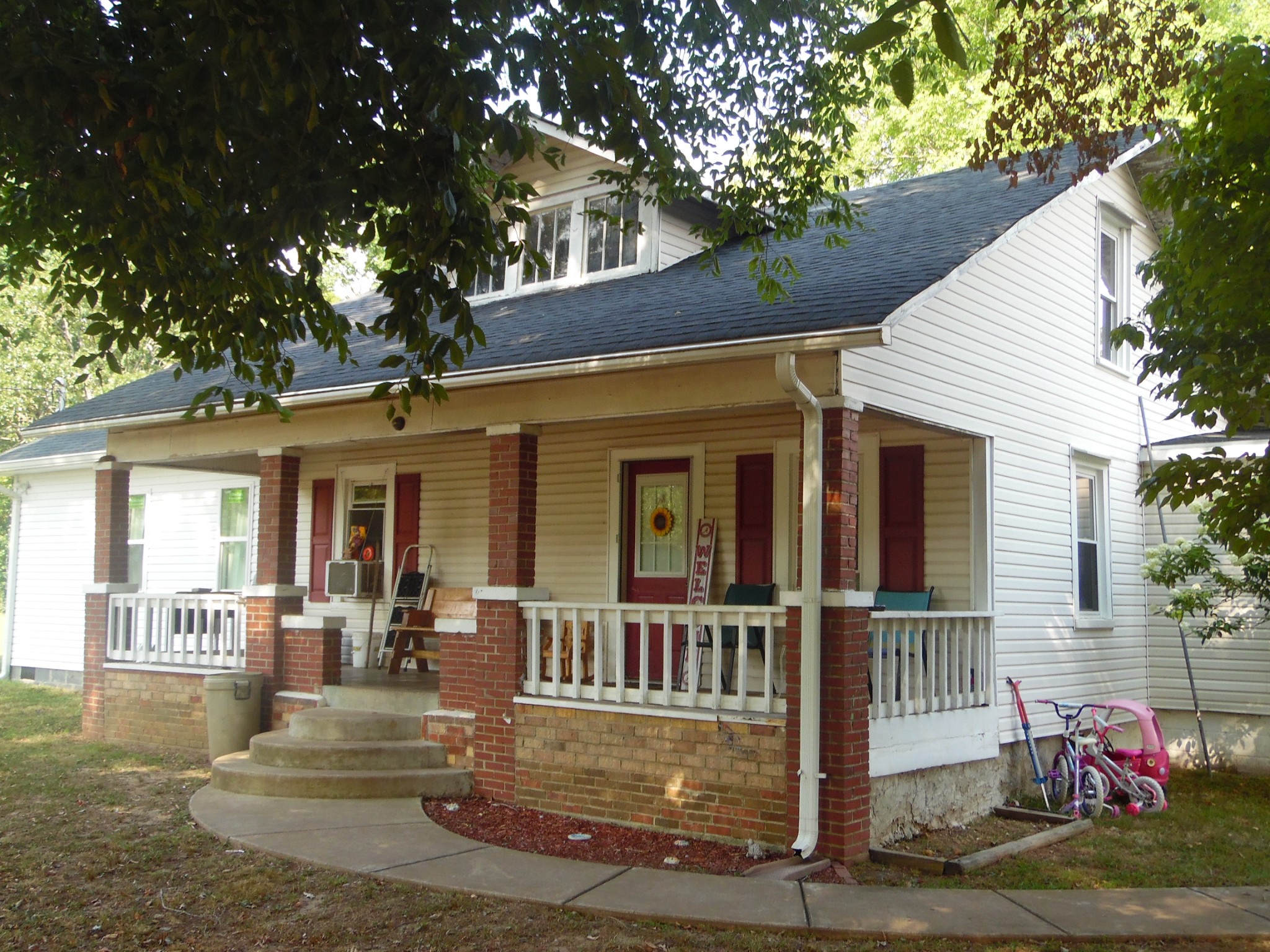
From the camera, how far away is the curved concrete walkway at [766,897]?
621 centimetres

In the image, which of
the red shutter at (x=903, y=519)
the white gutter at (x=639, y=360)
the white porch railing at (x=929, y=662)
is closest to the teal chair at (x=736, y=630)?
the red shutter at (x=903, y=519)

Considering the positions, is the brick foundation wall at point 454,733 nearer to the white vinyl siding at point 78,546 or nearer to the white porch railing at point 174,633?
the white porch railing at point 174,633

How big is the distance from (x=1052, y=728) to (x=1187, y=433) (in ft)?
16.2

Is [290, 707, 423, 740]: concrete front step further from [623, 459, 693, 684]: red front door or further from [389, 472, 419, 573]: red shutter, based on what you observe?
[389, 472, 419, 573]: red shutter

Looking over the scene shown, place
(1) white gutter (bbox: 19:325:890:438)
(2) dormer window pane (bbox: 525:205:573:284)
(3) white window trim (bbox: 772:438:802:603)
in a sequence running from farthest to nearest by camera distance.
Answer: (2) dormer window pane (bbox: 525:205:573:284) < (3) white window trim (bbox: 772:438:802:603) < (1) white gutter (bbox: 19:325:890:438)

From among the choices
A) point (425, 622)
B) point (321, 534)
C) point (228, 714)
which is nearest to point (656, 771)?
point (425, 622)

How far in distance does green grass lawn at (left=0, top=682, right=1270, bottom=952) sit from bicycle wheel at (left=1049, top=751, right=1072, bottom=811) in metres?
0.81

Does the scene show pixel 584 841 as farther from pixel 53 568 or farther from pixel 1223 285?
pixel 53 568

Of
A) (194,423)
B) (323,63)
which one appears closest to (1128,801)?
(323,63)

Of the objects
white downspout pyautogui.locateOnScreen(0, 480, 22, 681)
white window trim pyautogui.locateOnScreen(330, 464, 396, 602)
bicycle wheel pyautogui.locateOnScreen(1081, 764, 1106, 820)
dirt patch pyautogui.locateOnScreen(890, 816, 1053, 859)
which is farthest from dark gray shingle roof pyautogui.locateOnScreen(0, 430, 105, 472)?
bicycle wheel pyautogui.locateOnScreen(1081, 764, 1106, 820)

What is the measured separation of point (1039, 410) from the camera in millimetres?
10805

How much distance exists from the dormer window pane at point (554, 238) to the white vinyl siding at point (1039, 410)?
497 centimetres

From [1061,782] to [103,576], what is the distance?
397 inches

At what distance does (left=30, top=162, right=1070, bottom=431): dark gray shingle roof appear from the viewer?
8.10 m
